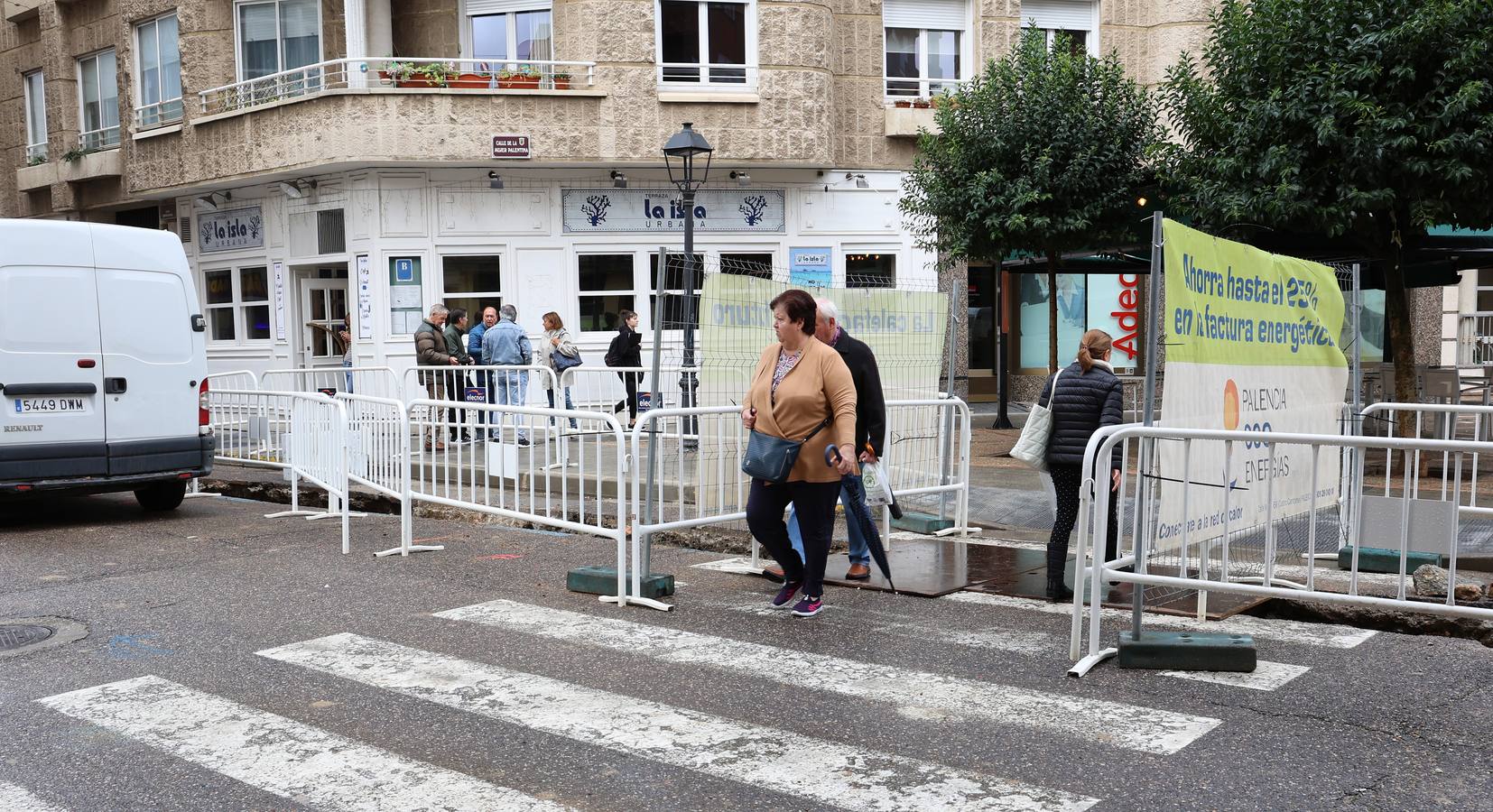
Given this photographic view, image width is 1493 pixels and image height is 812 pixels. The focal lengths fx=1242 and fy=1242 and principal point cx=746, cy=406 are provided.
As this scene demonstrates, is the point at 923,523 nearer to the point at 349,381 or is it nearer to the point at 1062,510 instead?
the point at 1062,510

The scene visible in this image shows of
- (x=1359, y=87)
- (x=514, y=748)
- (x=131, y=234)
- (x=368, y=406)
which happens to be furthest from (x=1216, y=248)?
(x=131, y=234)

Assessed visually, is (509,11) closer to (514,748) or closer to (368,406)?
(368,406)

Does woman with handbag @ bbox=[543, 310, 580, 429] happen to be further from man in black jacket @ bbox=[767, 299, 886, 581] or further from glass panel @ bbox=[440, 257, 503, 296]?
man in black jacket @ bbox=[767, 299, 886, 581]

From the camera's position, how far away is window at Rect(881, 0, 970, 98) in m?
21.4

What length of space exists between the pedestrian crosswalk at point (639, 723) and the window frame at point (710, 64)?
1461cm

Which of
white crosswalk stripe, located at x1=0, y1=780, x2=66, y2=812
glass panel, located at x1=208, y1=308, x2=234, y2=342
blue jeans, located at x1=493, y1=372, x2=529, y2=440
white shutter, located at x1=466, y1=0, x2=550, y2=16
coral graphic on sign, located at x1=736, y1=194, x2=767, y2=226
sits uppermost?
white shutter, located at x1=466, y1=0, x2=550, y2=16

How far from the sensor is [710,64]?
777 inches

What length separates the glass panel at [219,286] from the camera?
22.5 meters

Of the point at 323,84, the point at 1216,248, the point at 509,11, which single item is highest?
the point at 509,11

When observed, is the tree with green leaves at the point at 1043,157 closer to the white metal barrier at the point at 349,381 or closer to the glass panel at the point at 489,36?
the white metal barrier at the point at 349,381

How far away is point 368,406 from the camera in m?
9.36

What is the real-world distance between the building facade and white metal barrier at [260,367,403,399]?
3.94 metres

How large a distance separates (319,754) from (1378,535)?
197 inches

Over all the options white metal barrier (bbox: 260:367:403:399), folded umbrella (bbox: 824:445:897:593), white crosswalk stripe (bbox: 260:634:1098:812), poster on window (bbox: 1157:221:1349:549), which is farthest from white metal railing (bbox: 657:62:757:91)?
white crosswalk stripe (bbox: 260:634:1098:812)
